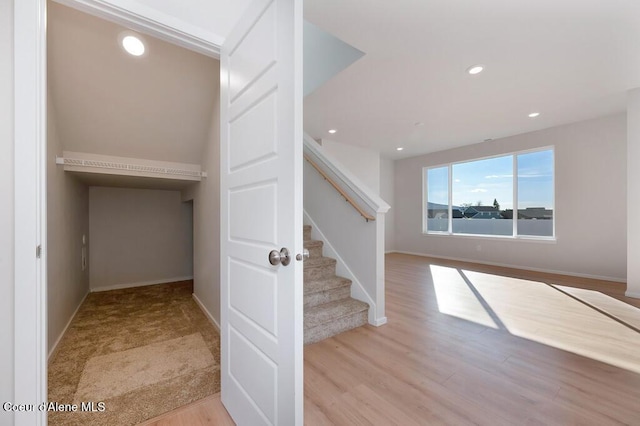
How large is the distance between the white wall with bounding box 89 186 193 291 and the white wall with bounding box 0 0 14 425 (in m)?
3.97

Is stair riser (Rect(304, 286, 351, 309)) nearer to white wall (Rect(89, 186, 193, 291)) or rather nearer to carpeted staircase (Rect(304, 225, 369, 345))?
carpeted staircase (Rect(304, 225, 369, 345))

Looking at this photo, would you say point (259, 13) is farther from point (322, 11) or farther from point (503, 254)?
point (503, 254)

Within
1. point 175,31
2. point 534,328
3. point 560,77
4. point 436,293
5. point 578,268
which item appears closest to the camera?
point 175,31

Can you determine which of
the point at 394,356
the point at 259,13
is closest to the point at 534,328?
the point at 394,356

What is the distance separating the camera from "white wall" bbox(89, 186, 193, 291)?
4.14 meters

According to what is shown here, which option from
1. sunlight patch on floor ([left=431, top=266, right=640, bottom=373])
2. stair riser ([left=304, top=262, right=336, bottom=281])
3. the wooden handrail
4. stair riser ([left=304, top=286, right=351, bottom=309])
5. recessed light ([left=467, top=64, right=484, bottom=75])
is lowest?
sunlight patch on floor ([left=431, top=266, right=640, bottom=373])

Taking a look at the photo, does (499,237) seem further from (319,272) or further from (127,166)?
(127,166)

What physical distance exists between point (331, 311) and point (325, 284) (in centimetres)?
32

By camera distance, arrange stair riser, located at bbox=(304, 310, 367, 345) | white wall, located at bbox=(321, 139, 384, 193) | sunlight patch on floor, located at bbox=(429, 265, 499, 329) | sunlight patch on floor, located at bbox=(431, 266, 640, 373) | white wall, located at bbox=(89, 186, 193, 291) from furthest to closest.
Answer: white wall, located at bbox=(321, 139, 384, 193) → white wall, located at bbox=(89, 186, 193, 291) → sunlight patch on floor, located at bbox=(429, 265, 499, 329) → stair riser, located at bbox=(304, 310, 367, 345) → sunlight patch on floor, located at bbox=(431, 266, 640, 373)

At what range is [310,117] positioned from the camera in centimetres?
420

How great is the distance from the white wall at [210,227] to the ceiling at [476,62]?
1.46 meters

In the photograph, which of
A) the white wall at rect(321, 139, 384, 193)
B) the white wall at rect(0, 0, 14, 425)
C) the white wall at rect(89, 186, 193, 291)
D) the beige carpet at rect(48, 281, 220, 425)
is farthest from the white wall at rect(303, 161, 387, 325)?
the white wall at rect(89, 186, 193, 291)

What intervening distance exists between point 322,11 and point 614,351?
355 centimetres

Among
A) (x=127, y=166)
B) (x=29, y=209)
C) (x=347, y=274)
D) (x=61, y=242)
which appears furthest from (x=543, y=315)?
(x=61, y=242)
